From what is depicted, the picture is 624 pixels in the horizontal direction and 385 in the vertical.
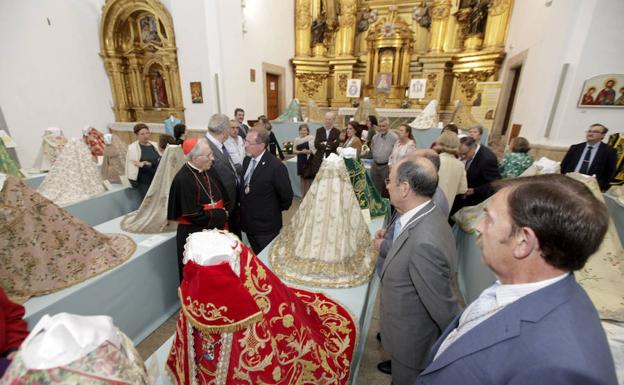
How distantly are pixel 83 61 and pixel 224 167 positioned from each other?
30.8 feet

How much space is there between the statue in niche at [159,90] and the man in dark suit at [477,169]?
10118 mm

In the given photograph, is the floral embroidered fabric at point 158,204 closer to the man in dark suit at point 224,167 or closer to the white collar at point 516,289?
the man in dark suit at point 224,167

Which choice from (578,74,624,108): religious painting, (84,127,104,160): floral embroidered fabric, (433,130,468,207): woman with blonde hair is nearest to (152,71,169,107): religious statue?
(84,127,104,160): floral embroidered fabric

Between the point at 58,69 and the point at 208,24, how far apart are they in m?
4.60

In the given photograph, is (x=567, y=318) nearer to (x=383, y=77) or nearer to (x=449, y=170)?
(x=449, y=170)

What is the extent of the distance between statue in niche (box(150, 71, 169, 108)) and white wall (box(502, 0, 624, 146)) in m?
11.5

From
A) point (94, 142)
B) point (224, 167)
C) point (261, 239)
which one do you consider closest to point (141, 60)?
point (94, 142)

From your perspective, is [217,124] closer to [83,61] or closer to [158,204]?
[158,204]

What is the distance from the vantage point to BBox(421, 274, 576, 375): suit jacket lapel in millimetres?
794

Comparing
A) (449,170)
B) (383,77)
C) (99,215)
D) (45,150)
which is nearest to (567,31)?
(449,170)

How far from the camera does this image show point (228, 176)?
10.5ft

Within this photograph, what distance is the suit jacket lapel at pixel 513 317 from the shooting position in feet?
2.60

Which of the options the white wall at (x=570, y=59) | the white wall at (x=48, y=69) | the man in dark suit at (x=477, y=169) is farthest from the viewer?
the white wall at (x=48, y=69)

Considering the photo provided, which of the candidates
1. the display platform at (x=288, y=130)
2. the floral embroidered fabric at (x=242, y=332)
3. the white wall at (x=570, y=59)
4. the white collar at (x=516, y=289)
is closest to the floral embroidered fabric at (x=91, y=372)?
the floral embroidered fabric at (x=242, y=332)
